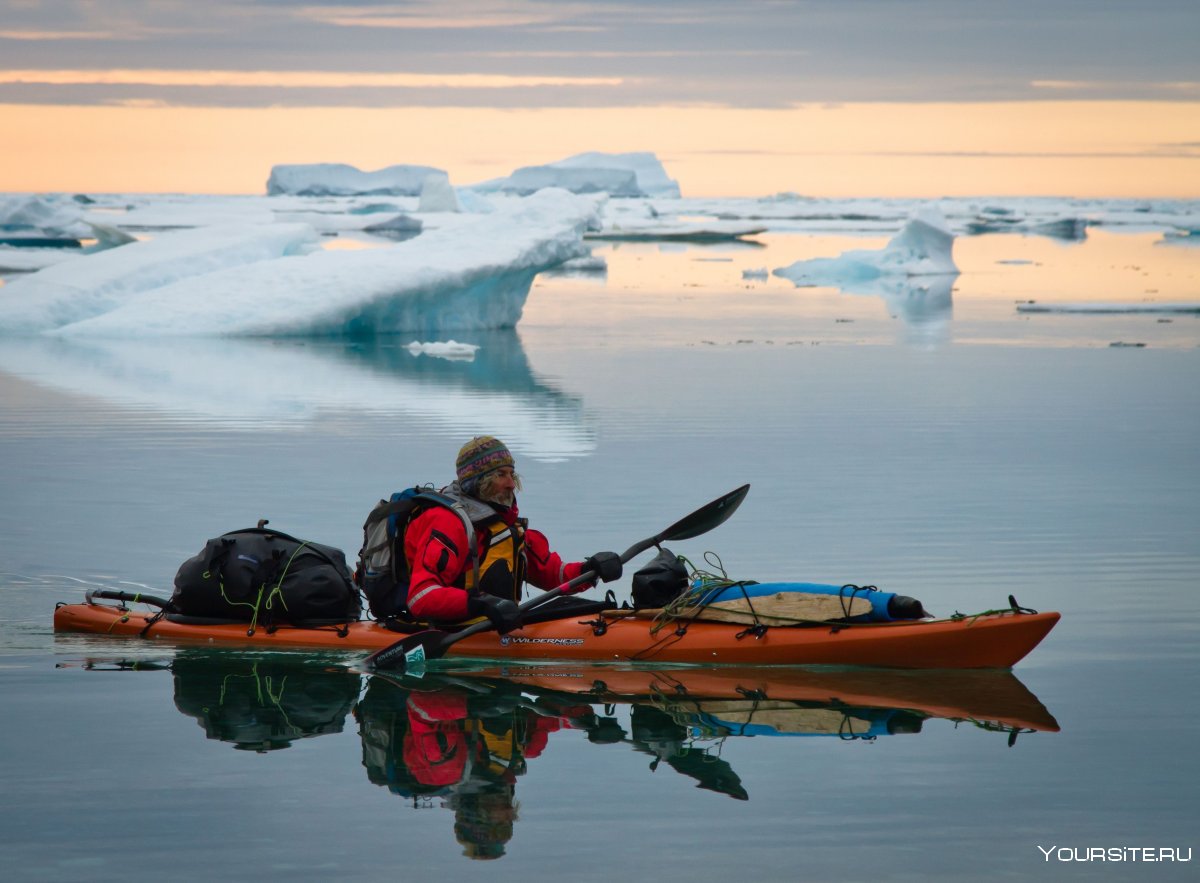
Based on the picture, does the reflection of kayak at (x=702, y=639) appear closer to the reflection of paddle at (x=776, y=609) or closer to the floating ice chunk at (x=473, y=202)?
the reflection of paddle at (x=776, y=609)

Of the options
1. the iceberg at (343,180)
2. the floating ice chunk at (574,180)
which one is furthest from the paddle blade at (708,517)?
the iceberg at (343,180)

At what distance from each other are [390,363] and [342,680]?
9.80m

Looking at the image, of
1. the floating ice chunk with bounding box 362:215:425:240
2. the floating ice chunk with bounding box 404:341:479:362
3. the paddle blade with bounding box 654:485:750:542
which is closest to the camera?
the paddle blade with bounding box 654:485:750:542

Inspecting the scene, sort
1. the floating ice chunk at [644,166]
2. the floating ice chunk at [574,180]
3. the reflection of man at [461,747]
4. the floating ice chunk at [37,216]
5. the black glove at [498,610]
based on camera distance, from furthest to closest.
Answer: the floating ice chunk at [644,166] → the floating ice chunk at [574,180] → the floating ice chunk at [37,216] → the black glove at [498,610] → the reflection of man at [461,747]

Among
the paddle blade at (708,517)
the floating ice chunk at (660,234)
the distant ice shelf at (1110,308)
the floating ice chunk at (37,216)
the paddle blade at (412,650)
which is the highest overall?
the paddle blade at (708,517)

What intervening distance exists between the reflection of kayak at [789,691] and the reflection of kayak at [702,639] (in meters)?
0.04

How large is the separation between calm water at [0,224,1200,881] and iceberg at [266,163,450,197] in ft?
187

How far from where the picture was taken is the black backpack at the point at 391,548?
16.3ft

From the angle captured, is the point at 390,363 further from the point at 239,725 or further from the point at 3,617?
the point at 239,725

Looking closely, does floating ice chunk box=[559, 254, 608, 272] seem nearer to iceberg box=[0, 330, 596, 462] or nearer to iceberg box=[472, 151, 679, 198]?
iceberg box=[0, 330, 596, 462]

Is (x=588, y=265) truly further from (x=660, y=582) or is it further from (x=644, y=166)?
(x=644, y=166)

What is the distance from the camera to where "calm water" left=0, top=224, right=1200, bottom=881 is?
3.46 metres

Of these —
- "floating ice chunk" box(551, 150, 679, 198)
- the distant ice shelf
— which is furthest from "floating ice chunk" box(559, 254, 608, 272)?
"floating ice chunk" box(551, 150, 679, 198)

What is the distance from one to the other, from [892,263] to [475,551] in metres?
24.1
